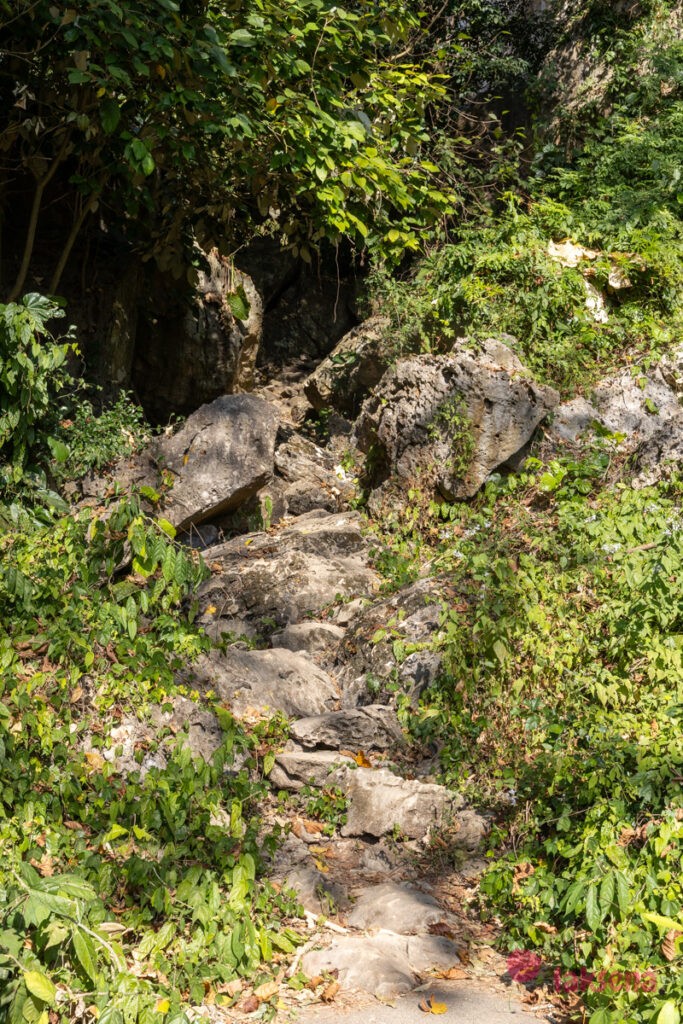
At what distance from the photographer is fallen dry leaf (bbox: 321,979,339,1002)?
3488 millimetres

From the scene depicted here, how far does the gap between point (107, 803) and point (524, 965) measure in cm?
196

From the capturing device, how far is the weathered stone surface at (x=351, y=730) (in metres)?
5.20

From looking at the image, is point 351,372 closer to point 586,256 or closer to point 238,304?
point 586,256

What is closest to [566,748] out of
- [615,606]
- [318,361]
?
[615,606]

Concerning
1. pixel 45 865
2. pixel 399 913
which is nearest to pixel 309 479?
pixel 399 913

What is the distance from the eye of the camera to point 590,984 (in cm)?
328

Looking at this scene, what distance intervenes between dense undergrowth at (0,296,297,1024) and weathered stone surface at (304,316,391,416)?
4.62 metres

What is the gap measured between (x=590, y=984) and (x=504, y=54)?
1158cm

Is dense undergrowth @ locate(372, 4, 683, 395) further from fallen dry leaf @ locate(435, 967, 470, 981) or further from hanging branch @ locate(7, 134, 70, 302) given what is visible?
fallen dry leaf @ locate(435, 967, 470, 981)

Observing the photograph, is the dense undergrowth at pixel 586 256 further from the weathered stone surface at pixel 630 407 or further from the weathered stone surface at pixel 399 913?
the weathered stone surface at pixel 399 913

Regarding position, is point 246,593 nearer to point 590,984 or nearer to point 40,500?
point 40,500

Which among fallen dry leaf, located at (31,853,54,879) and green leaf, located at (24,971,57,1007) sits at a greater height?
green leaf, located at (24,971,57,1007)

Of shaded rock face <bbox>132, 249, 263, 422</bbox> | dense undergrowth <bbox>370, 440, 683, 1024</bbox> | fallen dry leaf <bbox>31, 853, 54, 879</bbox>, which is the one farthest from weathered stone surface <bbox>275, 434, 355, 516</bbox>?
fallen dry leaf <bbox>31, 853, 54, 879</bbox>

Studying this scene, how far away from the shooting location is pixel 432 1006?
3.42 meters
